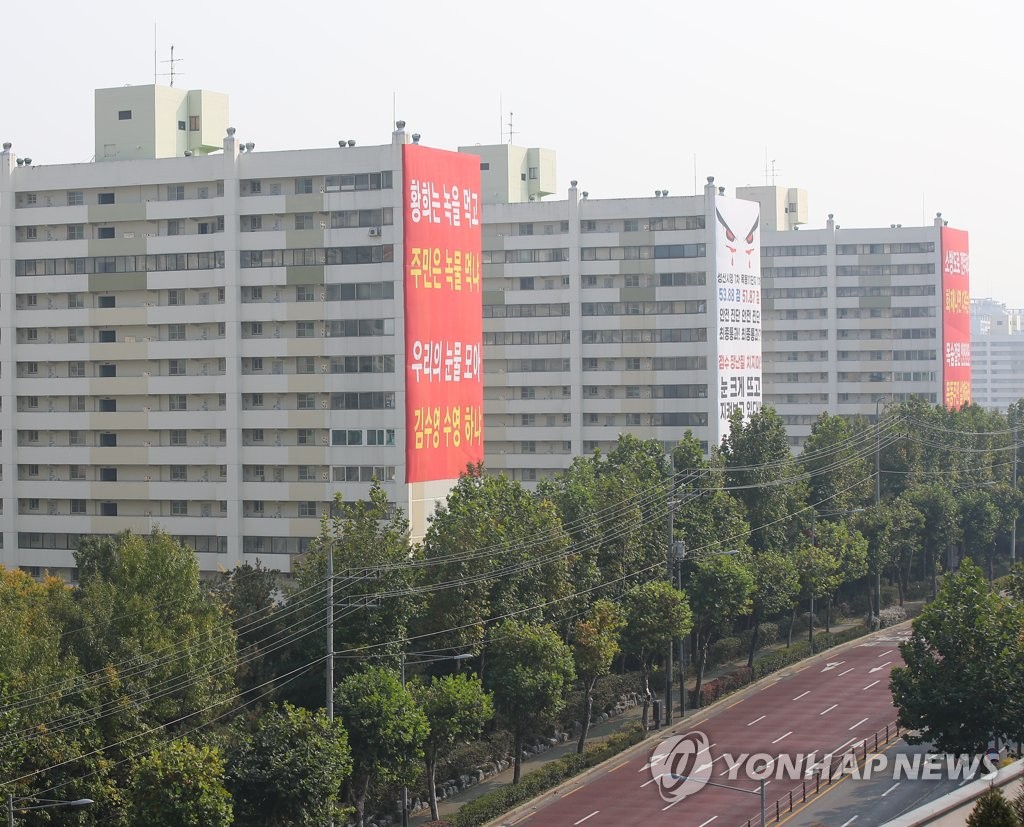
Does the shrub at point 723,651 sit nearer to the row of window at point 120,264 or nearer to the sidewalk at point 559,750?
the sidewalk at point 559,750

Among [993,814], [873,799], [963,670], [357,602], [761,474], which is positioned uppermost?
[761,474]

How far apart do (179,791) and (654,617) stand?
30830mm

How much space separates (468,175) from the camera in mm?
95312

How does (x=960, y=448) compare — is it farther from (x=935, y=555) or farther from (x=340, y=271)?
(x=340, y=271)

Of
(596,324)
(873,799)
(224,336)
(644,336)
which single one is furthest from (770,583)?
(596,324)

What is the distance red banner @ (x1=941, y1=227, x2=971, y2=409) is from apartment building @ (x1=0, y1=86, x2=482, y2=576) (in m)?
89.3

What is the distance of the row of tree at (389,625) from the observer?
52219mm

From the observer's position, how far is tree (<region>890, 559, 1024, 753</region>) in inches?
2350

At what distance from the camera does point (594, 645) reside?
69.2 metres

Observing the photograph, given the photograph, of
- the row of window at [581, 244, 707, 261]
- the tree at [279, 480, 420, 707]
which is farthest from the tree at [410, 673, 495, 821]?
the row of window at [581, 244, 707, 261]

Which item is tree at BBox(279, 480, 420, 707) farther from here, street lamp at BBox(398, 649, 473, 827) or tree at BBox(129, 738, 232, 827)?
tree at BBox(129, 738, 232, 827)

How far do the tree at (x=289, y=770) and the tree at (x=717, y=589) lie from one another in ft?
101

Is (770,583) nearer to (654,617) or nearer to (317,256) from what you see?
(654,617)

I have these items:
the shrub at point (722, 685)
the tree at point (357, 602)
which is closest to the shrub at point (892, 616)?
the shrub at point (722, 685)
